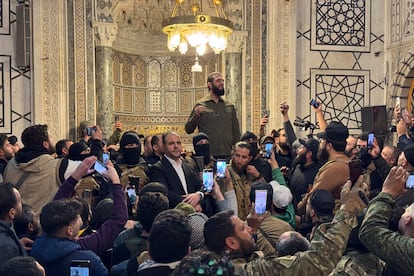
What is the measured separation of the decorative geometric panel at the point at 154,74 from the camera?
1303 cm

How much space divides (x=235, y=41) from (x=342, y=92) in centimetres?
267

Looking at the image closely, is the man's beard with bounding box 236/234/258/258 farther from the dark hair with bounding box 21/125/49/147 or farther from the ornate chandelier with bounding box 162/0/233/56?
the ornate chandelier with bounding box 162/0/233/56

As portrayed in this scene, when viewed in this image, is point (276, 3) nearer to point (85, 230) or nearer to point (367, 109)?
point (367, 109)

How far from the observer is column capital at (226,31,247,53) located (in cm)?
1163

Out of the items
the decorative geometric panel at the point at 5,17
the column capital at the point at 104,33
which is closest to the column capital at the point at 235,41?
the column capital at the point at 104,33

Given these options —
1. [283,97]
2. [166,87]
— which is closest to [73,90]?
[166,87]

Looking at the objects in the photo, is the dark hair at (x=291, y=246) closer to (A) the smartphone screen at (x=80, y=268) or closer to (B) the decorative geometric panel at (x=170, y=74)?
(A) the smartphone screen at (x=80, y=268)

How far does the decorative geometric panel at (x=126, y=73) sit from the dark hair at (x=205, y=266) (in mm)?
10987

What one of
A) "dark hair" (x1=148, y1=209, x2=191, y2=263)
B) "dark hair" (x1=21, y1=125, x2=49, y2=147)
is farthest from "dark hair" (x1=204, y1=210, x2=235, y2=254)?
"dark hair" (x1=21, y1=125, x2=49, y2=147)

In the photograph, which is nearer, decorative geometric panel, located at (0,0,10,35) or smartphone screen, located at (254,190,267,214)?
smartphone screen, located at (254,190,267,214)

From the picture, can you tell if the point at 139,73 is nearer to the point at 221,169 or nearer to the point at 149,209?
the point at 221,169

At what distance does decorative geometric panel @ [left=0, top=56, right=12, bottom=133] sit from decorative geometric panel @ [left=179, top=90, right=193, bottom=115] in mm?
3943

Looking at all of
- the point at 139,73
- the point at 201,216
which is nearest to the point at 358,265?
the point at 201,216

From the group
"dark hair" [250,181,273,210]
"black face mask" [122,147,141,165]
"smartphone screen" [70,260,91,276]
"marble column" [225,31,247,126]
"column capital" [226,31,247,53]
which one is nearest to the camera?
"smartphone screen" [70,260,91,276]
